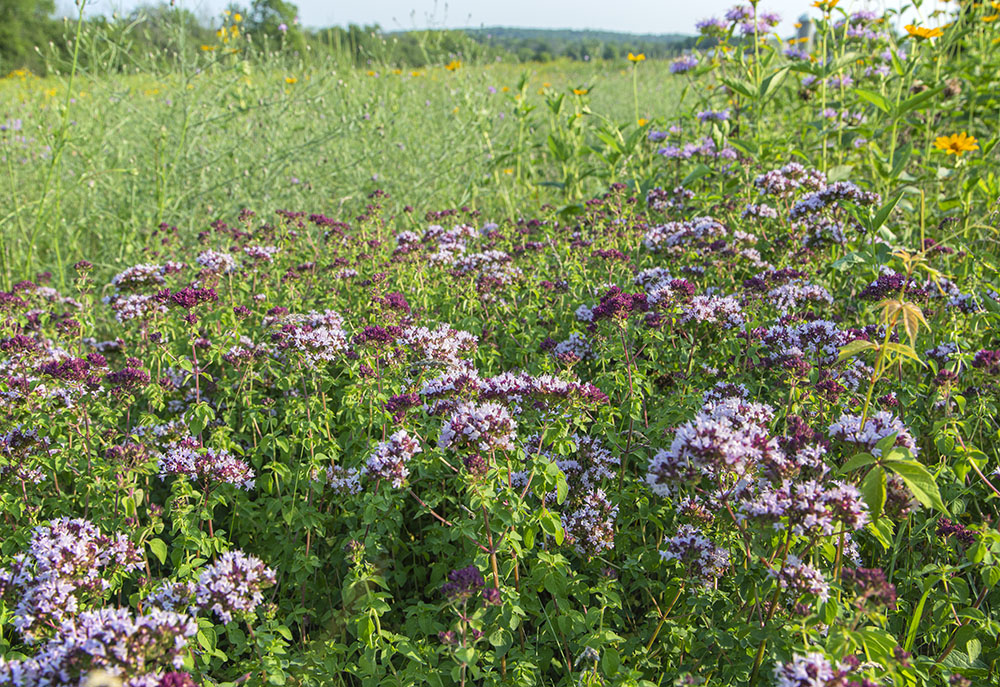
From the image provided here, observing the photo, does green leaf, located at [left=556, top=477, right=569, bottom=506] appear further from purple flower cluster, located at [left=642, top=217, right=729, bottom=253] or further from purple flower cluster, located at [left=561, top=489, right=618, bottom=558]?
purple flower cluster, located at [left=642, top=217, right=729, bottom=253]

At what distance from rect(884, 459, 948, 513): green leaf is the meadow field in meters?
0.01

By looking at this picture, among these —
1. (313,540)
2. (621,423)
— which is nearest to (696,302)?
(621,423)

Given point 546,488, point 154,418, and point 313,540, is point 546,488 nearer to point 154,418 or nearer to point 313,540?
point 313,540

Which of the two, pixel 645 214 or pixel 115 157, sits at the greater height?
pixel 115 157

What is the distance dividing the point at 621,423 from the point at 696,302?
660 millimetres

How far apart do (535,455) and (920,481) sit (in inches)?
43.8

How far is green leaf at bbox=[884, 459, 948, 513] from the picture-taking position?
1727mm

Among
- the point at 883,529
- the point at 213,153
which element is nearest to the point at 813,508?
the point at 883,529

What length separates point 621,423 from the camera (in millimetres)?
3152

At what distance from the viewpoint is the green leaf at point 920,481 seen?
1727mm

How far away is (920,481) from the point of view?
1753 millimetres

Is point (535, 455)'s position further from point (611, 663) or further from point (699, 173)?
point (699, 173)

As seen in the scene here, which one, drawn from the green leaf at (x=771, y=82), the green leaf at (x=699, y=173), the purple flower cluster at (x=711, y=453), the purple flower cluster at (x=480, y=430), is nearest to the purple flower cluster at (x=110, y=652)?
the purple flower cluster at (x=480, y=430)

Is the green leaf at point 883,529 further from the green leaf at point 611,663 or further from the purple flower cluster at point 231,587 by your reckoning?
the purple flower cluster at point 231,587
